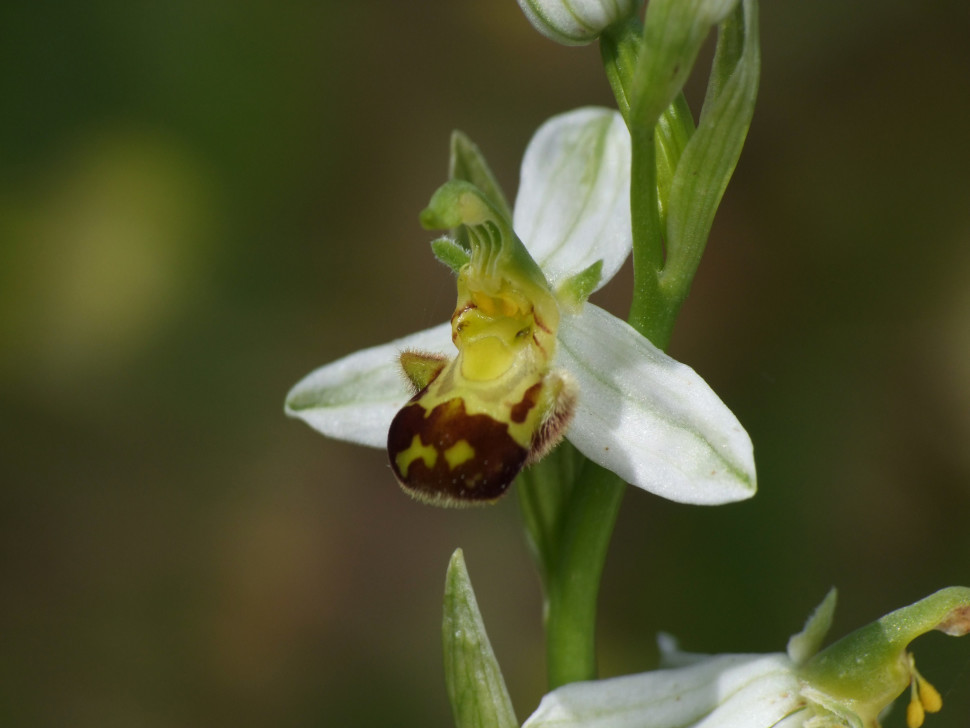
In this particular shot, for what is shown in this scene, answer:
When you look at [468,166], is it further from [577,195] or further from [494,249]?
[494,249]

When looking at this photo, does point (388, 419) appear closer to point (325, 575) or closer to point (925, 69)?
point (325, 575)

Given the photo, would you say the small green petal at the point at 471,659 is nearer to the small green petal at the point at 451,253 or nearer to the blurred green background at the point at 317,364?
the small green petal at the point at 451,253

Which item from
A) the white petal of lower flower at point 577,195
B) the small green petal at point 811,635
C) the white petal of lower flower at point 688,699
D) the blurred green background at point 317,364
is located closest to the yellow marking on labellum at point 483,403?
the white petal of lower flower at point 577,195

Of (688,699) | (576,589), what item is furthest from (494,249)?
(688,699)

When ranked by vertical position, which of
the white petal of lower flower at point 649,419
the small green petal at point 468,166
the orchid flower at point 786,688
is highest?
the small green petal at point 468,166

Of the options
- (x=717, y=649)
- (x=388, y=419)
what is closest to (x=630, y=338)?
(x=388, y=419)

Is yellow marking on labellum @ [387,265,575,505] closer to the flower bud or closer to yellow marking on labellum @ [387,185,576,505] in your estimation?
yellow marking on labellum @ [387,185,576,505]
